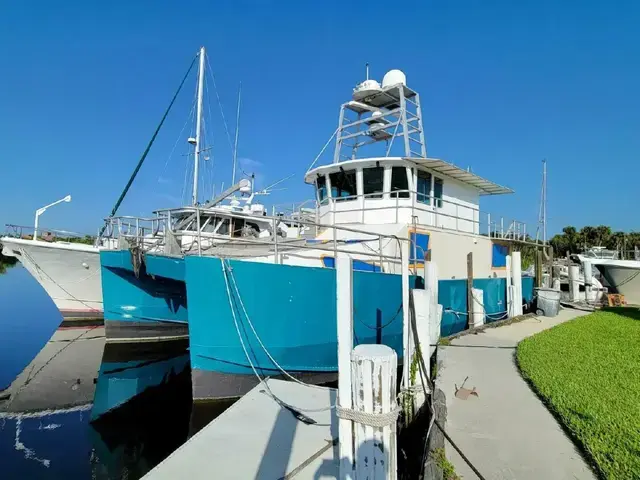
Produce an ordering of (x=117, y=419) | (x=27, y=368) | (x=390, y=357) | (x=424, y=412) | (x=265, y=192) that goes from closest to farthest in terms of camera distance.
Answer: (x=390, y=357) < (x=424, y=412) < (x=117, y=419) < (x=27, y=368) < (x=265, y=192)

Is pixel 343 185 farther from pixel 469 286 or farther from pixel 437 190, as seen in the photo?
pixel 469 286

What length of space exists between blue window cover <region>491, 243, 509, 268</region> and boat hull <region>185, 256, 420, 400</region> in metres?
8.14

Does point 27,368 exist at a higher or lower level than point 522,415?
lower

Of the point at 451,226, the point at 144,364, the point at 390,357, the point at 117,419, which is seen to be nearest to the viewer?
the point at 390,357

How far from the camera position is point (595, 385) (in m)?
5.57

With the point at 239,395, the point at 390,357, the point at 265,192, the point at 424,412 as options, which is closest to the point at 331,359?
the point at 239,395

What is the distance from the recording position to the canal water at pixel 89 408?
5633 millimetres

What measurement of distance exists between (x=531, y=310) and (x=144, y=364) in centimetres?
1457

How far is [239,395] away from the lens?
292 inches

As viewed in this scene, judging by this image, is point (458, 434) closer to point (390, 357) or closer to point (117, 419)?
point (390, 357)

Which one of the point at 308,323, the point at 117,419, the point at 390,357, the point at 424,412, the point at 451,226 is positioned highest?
Answer: the point at 451,226

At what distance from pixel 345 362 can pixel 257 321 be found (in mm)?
3883

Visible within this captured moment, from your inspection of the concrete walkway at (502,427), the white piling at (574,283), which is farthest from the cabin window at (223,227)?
the white piling at (574,283)

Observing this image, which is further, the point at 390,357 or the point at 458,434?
the point at 458,434
